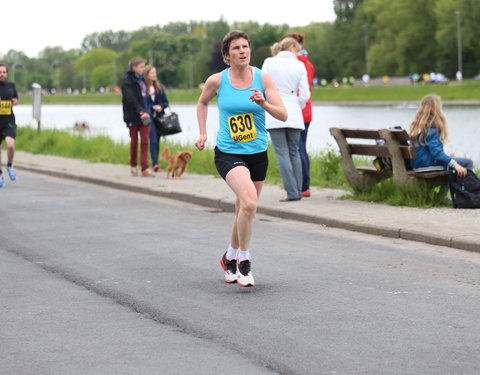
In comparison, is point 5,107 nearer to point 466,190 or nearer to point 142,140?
point 142,140

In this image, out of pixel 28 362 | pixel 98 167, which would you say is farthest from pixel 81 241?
pixel 98 167

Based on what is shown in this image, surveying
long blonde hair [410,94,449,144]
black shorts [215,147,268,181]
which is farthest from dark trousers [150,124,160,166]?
black shorts [215,147,268,181]

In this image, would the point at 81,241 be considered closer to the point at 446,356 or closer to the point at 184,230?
the point at 184,230

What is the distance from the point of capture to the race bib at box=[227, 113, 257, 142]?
7229 mm

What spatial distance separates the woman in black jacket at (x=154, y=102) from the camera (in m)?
17.7

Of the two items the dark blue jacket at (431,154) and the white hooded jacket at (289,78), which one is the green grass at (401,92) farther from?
the dark blue jacket at (431,154)

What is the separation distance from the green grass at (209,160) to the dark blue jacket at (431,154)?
11.3 inches

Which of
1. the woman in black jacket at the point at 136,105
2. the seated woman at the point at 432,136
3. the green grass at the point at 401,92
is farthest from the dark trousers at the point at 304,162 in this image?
the green grass at the point at 401,92

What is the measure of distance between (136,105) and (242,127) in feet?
32.4

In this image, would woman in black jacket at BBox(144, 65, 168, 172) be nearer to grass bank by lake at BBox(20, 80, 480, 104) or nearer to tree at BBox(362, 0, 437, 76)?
grass bank by lake at BBox(20, 80, 480, 104)

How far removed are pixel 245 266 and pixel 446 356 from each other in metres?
2.41

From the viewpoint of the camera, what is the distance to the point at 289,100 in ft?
40.6

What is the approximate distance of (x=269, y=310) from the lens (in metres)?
6.51

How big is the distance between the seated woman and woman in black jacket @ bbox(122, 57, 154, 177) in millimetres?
6253
